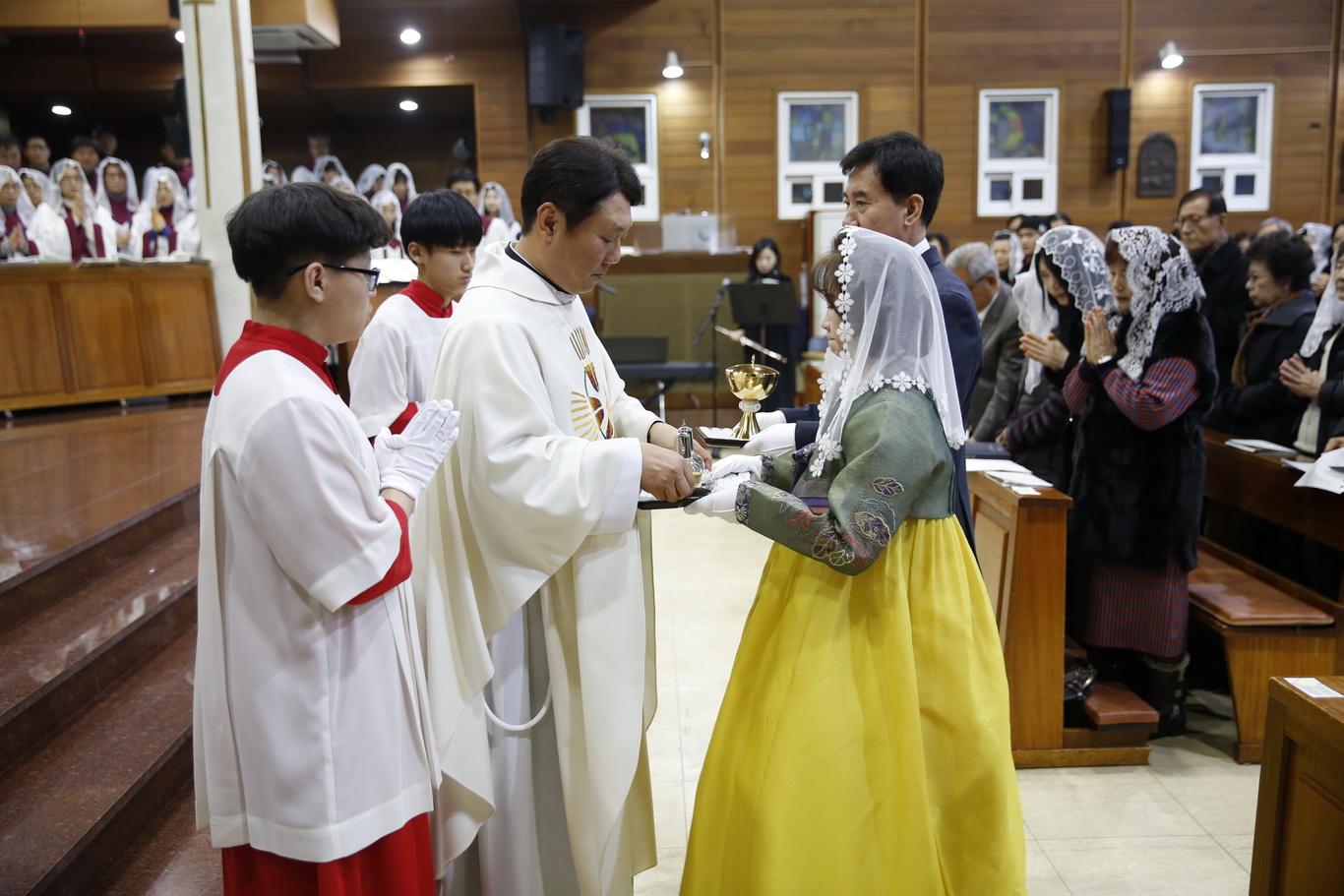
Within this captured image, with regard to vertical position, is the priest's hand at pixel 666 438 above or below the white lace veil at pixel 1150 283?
below

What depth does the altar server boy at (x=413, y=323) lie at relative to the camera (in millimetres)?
2811

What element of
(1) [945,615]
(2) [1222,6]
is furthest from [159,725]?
(2) [1222,6]

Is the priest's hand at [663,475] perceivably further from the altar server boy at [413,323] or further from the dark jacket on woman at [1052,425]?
the dark jacket on woman at [1052,425]

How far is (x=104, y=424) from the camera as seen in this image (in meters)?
6.19

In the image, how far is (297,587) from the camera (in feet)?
4.74

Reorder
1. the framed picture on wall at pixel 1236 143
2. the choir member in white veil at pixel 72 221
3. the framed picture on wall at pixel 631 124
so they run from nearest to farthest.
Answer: the choir member in white veil at pixel 72 221
the framed picture on wall at pixel 631 124
the framed picture on wall at pixel 1236 143

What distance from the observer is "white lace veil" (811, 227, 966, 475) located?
1.74m

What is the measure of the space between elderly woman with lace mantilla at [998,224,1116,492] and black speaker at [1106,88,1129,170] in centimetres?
760

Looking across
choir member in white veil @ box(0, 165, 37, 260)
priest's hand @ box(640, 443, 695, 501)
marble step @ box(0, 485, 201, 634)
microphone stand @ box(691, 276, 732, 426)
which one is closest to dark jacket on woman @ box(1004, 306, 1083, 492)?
priest's hand @ box(640, 443, 695, 501)

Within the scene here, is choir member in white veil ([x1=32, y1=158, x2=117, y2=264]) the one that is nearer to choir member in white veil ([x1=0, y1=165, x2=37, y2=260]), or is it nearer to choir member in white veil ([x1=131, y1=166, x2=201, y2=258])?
choir member in white veil ([x1=0, y1=165, x2=37, y2=260])

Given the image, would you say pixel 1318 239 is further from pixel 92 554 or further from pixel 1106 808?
pixel 92 554

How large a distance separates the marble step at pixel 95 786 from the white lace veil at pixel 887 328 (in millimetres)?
1771

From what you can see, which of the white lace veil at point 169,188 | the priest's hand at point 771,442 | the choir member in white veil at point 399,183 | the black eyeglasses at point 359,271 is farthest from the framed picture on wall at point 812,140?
the black eyeglasses at point 359,271

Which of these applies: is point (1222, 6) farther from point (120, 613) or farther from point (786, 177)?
point (120, 613)
